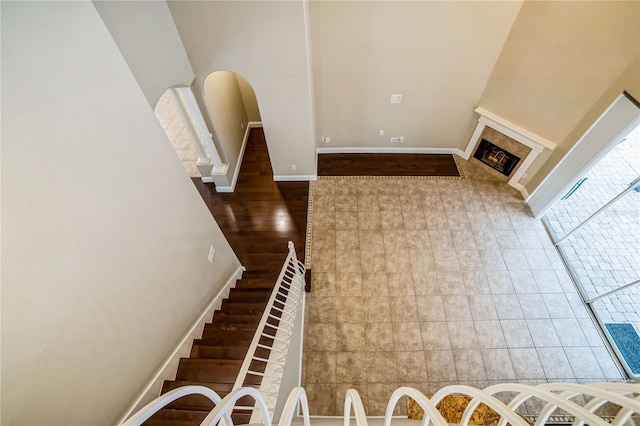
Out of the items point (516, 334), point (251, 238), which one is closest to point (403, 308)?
point (516, 334)

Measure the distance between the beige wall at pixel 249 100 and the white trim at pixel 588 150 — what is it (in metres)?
6.22

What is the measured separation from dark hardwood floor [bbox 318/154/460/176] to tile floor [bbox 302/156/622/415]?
0.41 m

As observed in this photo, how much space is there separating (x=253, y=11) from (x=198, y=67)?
1277 millimetres

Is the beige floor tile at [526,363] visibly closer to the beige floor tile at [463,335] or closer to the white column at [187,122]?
the beige floor tile at [463,335]

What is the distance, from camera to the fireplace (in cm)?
543

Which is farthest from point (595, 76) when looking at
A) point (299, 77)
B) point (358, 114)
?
point (299, 77)

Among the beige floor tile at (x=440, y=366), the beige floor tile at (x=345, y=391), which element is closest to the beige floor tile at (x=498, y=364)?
the beige floor tile at (x=440, y=366)

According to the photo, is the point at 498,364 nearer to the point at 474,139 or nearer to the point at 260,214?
the point at 474,139

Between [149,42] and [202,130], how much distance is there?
174 cm

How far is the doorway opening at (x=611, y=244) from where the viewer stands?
3.82 metres

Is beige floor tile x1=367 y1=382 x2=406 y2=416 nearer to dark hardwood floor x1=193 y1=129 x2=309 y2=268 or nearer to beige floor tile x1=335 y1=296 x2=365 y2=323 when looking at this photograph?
beige floor tile x1=335 y1=296 x2=365 y2=323

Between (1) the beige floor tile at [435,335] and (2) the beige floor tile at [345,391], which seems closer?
(2) the beige floor tile at [345,391]

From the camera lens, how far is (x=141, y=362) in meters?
2.31

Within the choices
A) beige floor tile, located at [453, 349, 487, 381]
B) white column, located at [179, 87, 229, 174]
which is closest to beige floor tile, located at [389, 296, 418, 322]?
beige floor tile, located at [453, 349, 487, 381]
